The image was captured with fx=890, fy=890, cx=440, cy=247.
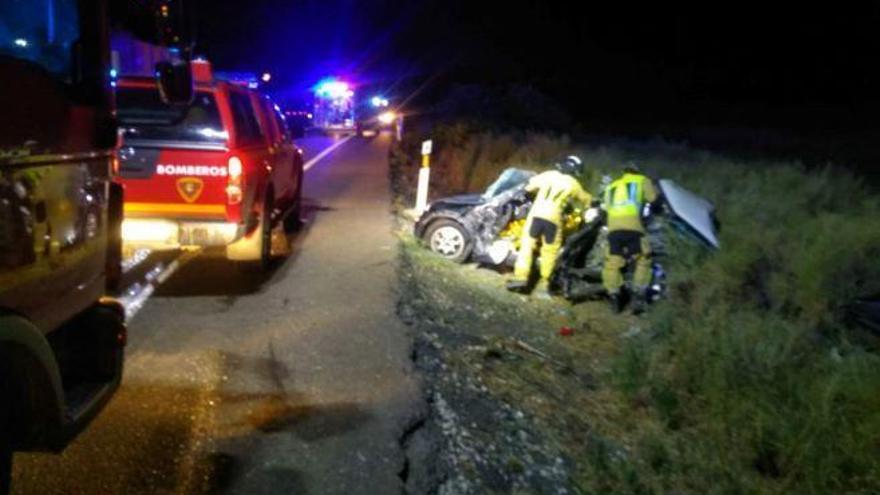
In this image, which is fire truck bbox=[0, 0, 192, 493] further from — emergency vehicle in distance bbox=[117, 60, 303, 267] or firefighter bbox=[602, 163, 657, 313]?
firefighter bbox=[602, 163, 657, 313]

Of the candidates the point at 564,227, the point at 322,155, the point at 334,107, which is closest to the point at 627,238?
the point at 564,227

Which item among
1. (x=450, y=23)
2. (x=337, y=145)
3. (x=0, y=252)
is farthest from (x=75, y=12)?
(x=450, y=23)

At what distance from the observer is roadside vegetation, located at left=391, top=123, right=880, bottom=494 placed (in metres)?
5.04

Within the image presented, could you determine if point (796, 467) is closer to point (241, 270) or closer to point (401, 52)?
point (241, 270)

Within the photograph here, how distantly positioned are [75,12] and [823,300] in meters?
7.49

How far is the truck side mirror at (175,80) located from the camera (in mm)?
4742

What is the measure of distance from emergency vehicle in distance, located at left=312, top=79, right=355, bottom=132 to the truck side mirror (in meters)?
38.1

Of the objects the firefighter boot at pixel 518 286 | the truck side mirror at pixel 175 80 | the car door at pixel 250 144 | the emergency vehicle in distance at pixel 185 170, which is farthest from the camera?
the firefighter boot at pixel 518 286

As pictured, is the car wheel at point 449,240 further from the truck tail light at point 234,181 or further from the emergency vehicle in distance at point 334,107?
the emergency vehicle in distance at point 334,107

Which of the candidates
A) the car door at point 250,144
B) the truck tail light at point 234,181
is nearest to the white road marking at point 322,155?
the car door at point 250,144

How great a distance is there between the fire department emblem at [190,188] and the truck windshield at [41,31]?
3955 mm

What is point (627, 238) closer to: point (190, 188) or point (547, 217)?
point (547, 217)

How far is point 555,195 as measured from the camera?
30.9 ft

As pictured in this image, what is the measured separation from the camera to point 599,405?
656 centimetres
